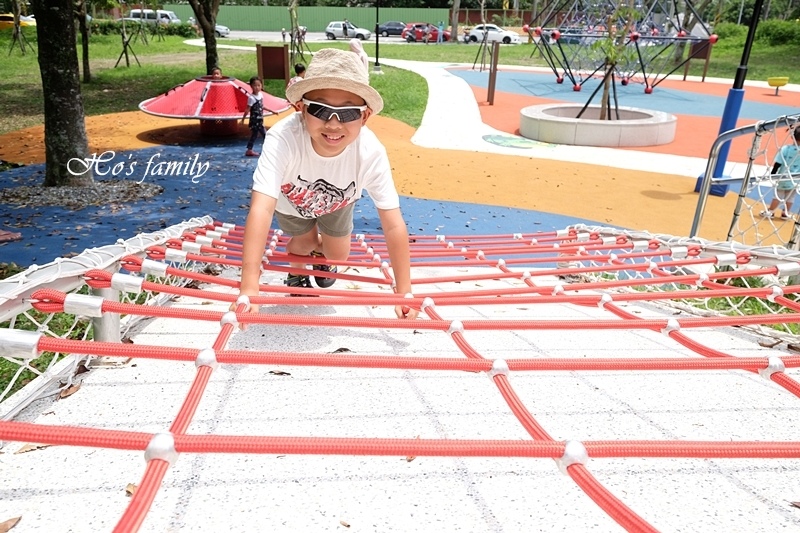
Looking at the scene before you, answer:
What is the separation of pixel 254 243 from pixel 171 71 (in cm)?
1742

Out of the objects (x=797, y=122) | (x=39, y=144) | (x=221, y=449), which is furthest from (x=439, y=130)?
(x=221, y=449)

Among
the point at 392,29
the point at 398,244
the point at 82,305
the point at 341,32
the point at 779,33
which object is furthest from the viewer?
the point at 392,29

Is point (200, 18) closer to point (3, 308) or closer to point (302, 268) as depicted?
point (302, 268)

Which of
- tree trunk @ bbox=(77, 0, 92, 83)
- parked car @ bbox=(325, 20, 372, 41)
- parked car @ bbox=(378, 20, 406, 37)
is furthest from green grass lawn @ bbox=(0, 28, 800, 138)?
parked car @ bbox=(378, 20, 406, 37)

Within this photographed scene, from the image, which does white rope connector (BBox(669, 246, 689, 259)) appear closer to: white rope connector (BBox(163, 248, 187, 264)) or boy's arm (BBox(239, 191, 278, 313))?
boy's arm (BBox(239, 191, 278, 313))

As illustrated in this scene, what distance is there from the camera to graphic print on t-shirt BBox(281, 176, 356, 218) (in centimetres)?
248

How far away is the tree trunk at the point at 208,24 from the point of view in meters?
11.9

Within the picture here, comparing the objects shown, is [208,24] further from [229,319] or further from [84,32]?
[229,319]

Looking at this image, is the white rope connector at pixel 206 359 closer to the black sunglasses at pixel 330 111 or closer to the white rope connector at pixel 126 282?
the white rope connector at pixel 126 282

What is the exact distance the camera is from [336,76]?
6.64ft

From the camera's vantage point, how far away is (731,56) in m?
29.1

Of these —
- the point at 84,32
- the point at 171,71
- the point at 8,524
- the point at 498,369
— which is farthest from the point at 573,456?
the point at 171,71

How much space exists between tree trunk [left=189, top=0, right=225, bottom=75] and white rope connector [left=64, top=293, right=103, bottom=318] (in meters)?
11.2

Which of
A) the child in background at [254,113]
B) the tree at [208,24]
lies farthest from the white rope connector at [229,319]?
the tree at [208,24]
